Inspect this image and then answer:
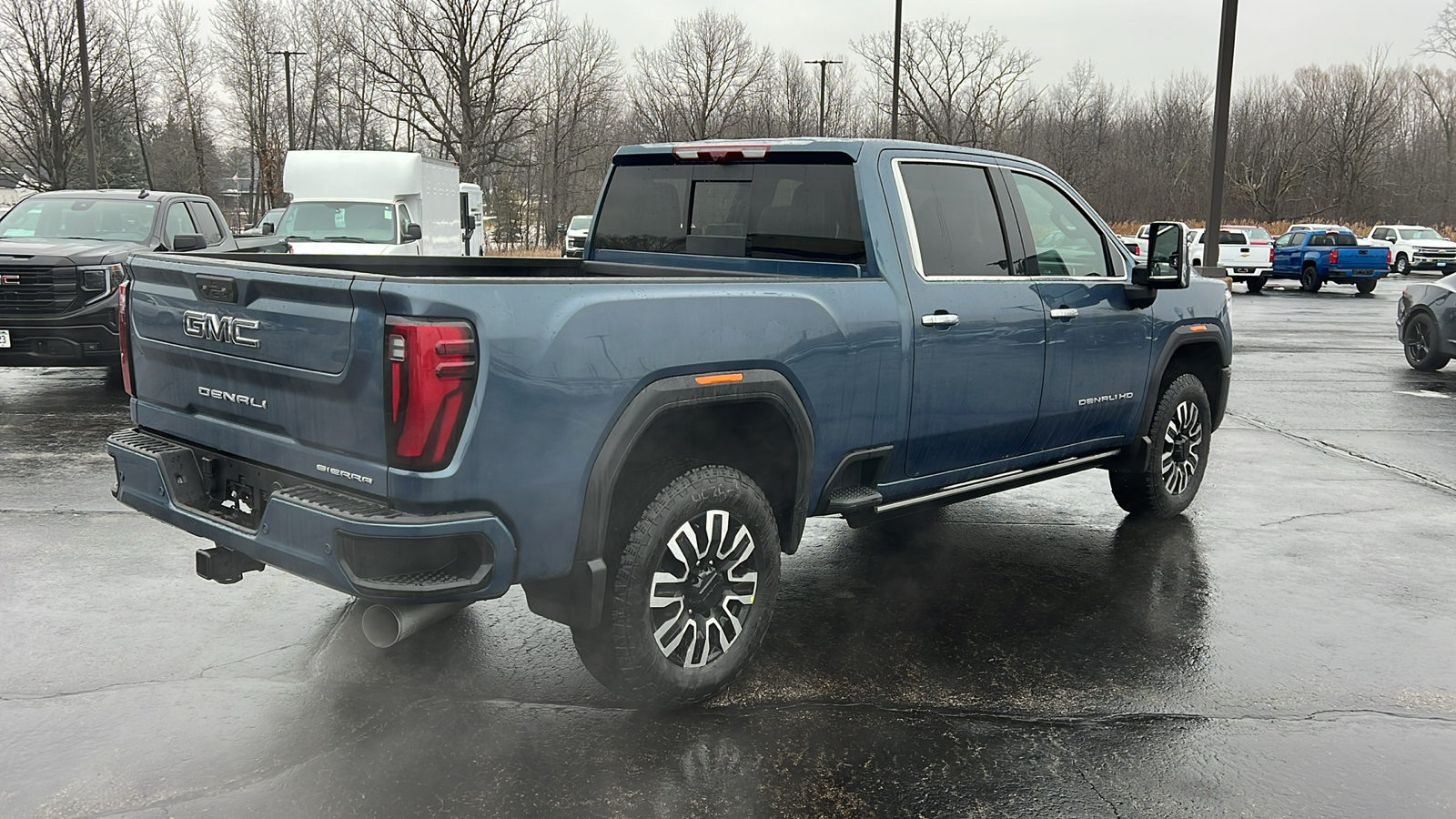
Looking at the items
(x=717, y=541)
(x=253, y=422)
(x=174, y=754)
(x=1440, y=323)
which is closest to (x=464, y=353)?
(x=253, y=422)

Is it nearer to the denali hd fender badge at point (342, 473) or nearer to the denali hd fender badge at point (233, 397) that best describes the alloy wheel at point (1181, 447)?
the denali hd fender badge at point (342, 473)

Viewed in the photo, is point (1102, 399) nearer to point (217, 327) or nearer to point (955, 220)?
point (955, 220)

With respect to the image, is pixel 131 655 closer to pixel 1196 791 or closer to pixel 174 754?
pixel 174 754

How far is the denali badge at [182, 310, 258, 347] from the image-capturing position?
3.73 m

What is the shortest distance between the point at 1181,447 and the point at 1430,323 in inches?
390

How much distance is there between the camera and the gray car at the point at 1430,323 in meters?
14.2

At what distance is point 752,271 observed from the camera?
529 centimetres

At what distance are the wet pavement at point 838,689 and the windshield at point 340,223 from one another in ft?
36.4

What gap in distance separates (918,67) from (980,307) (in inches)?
2164

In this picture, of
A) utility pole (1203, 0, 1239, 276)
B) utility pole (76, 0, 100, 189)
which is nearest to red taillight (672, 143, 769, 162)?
utility pole (1203, 0, 1239, 276)

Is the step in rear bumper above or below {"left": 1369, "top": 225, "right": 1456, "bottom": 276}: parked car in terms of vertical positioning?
below

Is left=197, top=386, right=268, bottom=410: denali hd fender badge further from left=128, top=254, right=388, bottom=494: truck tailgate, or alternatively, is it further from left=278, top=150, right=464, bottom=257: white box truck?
left=278, top=150, right=464, bottom=257: white box truck

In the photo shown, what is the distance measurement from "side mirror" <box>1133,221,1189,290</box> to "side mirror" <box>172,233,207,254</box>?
8679 mm

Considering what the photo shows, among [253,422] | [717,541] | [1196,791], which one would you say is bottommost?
[1196,791]
